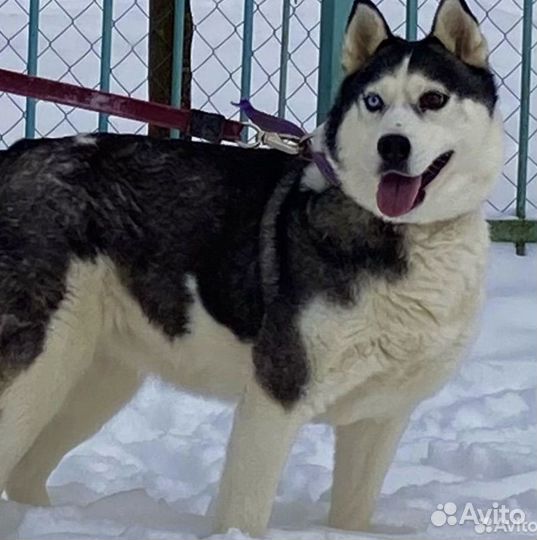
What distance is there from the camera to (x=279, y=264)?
3.41 meters

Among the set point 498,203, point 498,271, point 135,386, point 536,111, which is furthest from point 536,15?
point 135,386

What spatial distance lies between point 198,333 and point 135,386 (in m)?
0.52

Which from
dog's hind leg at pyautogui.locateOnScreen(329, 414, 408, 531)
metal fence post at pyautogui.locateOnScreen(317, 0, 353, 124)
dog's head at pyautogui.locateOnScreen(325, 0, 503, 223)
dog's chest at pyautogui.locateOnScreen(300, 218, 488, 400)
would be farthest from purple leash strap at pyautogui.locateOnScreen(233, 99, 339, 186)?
metal fence post at pyautogui.locateOnScreen(317, 0, 353, 124)

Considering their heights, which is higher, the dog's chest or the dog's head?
the dog's head

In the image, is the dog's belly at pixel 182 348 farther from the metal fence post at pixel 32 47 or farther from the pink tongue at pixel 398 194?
the metal fence post at pixel 32 47

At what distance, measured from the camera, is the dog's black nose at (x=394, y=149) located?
3207 mm

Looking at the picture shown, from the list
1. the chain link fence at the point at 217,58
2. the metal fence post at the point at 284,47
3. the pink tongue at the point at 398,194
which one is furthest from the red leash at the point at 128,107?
the chain link fence at the point at 217,58

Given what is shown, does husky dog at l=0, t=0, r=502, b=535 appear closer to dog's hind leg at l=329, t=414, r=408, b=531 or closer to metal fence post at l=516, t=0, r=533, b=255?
dog's hind leg at l=329, t=414, r=408, b=531

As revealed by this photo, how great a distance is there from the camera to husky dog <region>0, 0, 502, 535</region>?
10.9 feet

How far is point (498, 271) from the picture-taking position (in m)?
6.57

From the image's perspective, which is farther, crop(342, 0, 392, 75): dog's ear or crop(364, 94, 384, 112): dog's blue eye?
crop(342, 0, 392, 75): dog's ear

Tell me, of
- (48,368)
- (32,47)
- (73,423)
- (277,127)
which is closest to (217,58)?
(32,47)

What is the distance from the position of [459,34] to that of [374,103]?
11.9 inches

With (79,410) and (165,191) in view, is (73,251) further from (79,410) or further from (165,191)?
(79,410)
